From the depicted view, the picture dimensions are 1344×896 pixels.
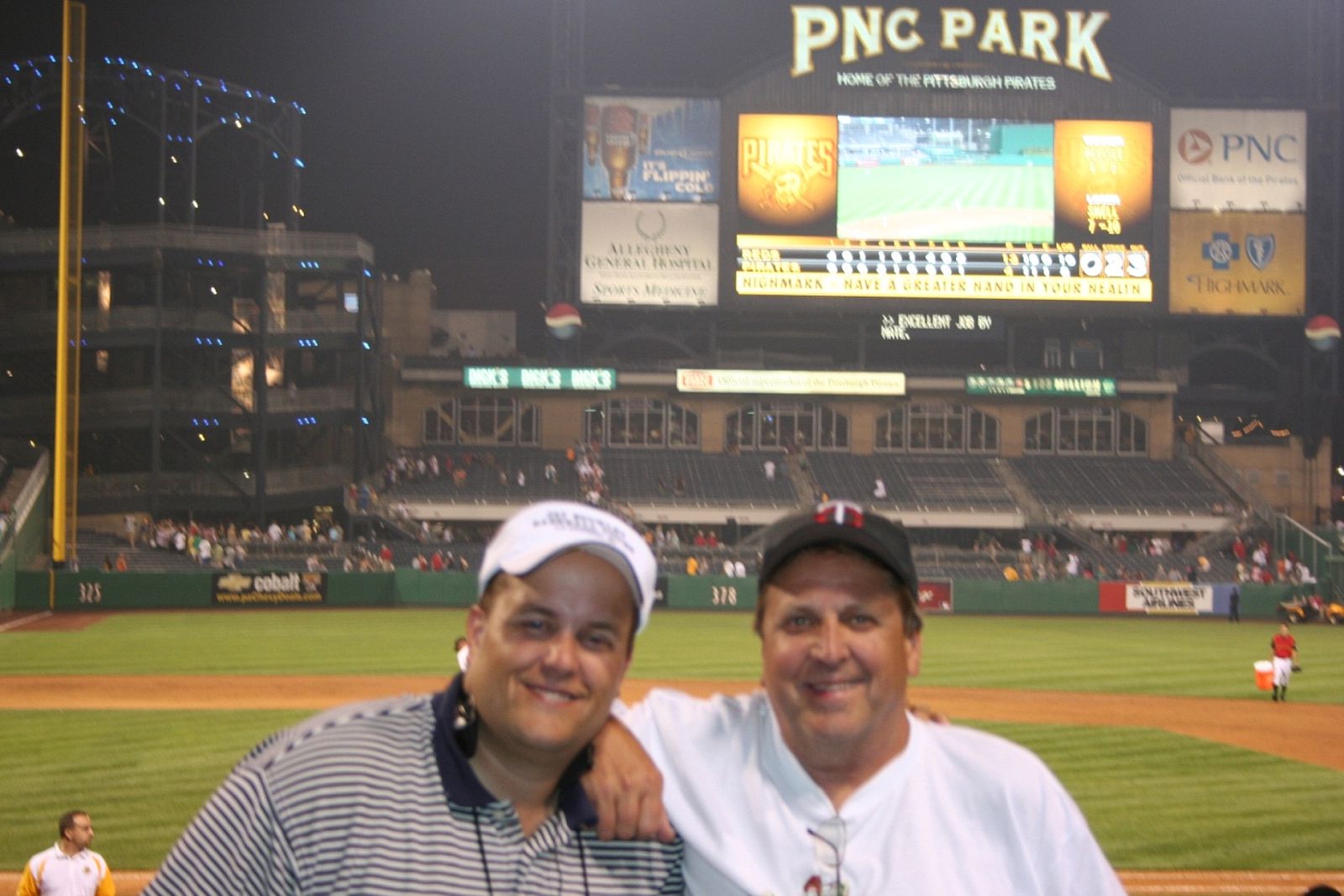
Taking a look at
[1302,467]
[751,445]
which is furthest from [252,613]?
[1302,467]

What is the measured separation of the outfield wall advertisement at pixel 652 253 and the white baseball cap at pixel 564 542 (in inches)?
1883

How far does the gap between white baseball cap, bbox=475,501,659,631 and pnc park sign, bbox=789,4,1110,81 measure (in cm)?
4987

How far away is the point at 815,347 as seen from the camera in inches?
2217

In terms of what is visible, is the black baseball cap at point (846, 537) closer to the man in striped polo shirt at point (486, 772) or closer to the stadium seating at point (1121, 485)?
the man in striped polo shirt at point (486, 772)

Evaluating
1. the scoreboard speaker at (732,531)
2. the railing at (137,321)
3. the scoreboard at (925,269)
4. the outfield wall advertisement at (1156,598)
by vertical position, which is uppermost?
the scoreboard at (925,269)

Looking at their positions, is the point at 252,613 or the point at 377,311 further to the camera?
the point at 377,311

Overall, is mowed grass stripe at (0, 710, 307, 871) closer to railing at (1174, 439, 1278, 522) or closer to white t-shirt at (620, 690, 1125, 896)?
white t-shirt at (620, 690, 1125, 896)

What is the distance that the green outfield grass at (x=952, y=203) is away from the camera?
49344mm

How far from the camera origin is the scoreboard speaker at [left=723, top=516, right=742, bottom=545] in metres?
50.6

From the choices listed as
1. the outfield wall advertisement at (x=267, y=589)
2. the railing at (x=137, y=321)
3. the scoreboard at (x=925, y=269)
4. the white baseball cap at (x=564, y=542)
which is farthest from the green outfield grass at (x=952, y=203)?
the white baseball cap at (x=564, y=542)

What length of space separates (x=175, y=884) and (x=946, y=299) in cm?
4935

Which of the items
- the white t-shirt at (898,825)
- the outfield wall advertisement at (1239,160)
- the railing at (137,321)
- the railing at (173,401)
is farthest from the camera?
the outfield wall advertisement at (1239,160)

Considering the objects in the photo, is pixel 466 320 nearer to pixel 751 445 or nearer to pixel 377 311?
pixel 377 311

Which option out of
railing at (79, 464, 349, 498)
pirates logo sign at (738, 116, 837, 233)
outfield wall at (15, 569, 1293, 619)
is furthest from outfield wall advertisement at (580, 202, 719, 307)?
outfield wall at (15, 569, 1293, 619)
